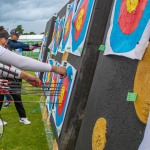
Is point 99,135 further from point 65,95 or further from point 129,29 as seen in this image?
point 65,95

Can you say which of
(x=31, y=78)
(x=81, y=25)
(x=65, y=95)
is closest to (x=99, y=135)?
(x=31, y=78)

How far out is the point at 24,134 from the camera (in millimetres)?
4109

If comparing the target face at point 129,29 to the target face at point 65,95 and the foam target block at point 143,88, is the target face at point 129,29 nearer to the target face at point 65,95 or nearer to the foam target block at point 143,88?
the foam target block at point 143,88

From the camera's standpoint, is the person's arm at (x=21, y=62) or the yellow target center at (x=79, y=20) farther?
the yellow target center at (x=79, y=20)

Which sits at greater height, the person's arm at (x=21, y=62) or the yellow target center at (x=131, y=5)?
the yellow target center at (x=131, y=5)

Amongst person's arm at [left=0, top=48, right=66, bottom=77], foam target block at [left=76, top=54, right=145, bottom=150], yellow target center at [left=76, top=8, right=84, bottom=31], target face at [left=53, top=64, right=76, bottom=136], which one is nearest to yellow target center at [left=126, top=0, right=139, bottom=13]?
foam target block at [left=76, top=54, right=145, bottom=150]

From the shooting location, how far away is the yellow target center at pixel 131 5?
157 cm

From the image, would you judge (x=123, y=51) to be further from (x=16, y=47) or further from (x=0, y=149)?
(x=16, y=47)

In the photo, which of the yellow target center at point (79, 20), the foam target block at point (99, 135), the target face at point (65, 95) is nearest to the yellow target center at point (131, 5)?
the foam target block at point (99, 135)

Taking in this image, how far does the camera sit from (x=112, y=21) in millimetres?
1958

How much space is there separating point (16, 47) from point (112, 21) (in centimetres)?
394

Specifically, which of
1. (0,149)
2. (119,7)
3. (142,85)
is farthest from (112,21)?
(0,149)

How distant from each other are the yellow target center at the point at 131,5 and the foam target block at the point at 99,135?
0.63 meters

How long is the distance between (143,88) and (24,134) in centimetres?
300
